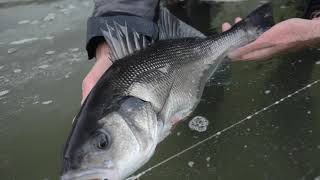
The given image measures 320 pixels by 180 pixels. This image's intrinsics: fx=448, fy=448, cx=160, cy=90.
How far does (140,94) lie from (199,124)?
858 millimetres

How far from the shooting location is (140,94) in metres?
1.30

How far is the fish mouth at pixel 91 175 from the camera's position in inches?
41.7

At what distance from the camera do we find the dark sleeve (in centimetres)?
183

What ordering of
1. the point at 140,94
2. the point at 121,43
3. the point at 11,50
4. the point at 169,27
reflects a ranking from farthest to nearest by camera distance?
the point at 11,50 < the point at 169,27 < the point at 121,43 < the point at 140,94

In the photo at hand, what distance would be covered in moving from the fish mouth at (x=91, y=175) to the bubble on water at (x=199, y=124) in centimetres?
103

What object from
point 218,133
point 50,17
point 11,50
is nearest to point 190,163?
point 218,133

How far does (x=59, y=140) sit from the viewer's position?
A: 85.3 inches

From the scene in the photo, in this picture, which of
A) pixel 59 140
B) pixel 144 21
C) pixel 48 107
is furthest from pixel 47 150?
pixel 144 21

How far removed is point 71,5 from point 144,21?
6.91ft

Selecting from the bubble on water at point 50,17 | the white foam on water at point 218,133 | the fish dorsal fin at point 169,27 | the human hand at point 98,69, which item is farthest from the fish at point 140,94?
the bubble on water at point 50,17

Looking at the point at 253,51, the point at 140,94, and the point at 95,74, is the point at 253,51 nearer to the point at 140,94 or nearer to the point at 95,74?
the point at 95,74

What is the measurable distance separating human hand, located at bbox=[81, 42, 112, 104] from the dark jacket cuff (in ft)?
0.13

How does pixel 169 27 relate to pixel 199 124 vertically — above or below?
above

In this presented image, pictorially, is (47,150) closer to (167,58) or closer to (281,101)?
(167,58)
